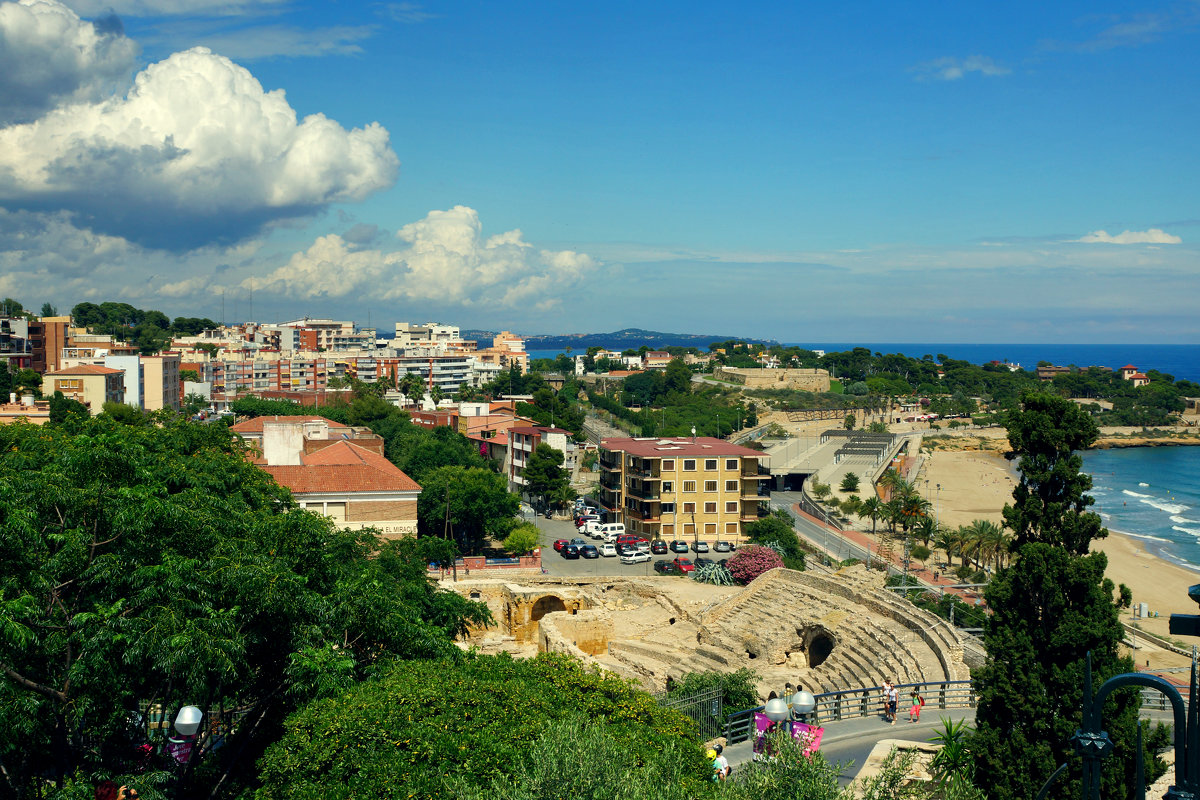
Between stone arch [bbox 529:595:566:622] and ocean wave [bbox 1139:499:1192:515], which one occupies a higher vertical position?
stone arch [bbox 529:595:566:622]

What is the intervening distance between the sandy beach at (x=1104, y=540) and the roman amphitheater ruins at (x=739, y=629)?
987 cm

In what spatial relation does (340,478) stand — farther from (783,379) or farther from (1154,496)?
(783,379)

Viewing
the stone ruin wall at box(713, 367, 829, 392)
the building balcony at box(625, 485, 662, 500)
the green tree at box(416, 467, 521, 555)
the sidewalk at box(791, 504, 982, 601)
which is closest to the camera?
the sidewalk at box(791, 504, 982, 601)

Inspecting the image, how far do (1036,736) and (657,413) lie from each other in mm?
108888

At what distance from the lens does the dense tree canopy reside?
523 inches

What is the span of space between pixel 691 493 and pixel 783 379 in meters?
116

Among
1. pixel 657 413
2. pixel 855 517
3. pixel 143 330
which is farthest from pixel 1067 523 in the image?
pixel 143 330

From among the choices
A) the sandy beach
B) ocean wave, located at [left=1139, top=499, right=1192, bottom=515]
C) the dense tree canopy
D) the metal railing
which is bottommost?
ocean wave, located at [left=1139, top=499, right=1192, bottom=515]

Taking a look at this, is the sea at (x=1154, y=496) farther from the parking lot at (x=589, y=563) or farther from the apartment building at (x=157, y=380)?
the apartment building at (x=157, y=380)

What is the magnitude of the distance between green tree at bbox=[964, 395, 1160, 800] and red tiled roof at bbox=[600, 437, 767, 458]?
43.2m

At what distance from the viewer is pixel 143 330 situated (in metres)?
146

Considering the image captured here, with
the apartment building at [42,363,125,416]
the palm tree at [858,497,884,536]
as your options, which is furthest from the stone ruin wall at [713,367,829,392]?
the apartment building at [42,363,125,416]

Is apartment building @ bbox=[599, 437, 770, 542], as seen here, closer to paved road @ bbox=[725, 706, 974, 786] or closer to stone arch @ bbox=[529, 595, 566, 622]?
stone arch @ bbox=[529, 595, 566, 622]

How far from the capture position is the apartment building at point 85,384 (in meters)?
70.9
